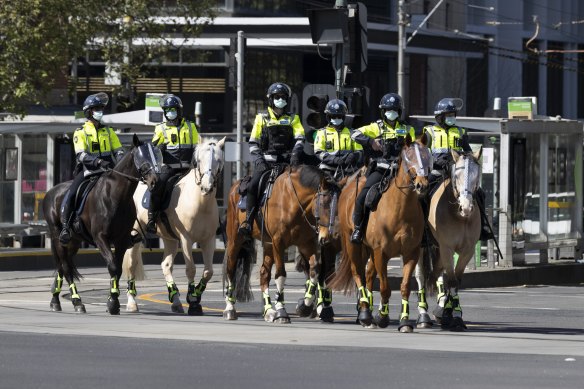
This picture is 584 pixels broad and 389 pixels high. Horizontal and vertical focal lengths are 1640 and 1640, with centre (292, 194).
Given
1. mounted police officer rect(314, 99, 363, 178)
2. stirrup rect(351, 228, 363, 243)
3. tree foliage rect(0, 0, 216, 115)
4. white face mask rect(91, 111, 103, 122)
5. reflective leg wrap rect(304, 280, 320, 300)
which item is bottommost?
reflective leg wrap rect(304, 280, 320, 300)

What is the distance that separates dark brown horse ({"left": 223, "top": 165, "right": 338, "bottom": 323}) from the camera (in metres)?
19.3

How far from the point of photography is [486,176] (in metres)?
31.6

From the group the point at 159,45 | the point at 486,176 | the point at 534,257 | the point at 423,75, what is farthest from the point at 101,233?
the point at 423,75

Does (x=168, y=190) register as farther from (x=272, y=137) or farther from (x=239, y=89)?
(x=239, y=89)

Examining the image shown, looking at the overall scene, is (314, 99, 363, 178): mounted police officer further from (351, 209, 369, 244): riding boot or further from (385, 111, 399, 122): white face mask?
(351, 209, 369, 244): riding boot

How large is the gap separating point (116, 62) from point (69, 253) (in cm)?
2299

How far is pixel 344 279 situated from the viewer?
64.5ft

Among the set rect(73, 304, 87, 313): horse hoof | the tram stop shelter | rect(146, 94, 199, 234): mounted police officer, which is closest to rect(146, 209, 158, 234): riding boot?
rect(146, 94, 199, 234): mounted police officer

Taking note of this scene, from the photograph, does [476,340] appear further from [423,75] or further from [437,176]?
[423,75]

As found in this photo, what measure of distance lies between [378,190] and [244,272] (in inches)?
113

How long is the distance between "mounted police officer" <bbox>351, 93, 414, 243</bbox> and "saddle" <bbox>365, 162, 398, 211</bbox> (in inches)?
3.6

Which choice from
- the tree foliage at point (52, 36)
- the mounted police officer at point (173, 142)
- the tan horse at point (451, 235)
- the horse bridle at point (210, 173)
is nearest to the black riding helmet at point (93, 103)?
the mounted police officer at point (173, 142)

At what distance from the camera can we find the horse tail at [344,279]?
1959 cm

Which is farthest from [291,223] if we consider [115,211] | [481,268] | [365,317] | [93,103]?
[481,268]
